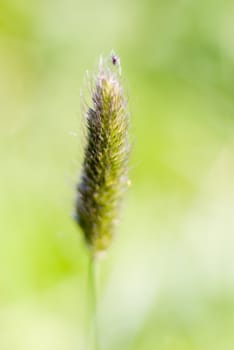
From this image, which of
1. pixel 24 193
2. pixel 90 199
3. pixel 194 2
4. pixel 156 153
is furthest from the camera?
pixel 194 2

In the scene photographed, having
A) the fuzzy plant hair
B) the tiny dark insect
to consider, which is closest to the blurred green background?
the fuzzy plant hair

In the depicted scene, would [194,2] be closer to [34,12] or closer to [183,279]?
[34,12]

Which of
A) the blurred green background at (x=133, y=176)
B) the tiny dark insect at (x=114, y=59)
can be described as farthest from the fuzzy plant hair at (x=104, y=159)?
the blurred green background at (x=133, y=176)

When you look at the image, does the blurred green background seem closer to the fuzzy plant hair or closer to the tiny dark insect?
the fuzzy plant hair

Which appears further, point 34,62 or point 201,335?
point 34,62

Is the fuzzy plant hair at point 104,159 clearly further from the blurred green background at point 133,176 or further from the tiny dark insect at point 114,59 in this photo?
the blurred green background at point 133,176

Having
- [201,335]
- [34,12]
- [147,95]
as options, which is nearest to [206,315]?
[201,335]

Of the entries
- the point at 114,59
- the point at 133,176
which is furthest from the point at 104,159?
the point at 133,176
